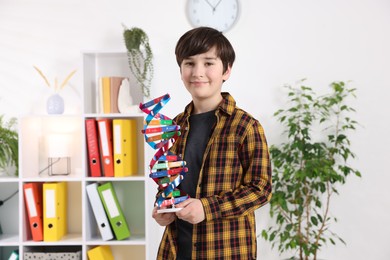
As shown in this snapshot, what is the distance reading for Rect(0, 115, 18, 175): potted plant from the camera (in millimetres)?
3359

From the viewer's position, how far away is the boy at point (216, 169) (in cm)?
139

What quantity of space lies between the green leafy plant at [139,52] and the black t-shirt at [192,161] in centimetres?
176

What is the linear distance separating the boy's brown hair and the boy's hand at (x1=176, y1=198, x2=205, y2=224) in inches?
15.6

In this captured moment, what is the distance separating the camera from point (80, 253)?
3.24 metres

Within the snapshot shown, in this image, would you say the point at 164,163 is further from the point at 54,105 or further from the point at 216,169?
the point at 54,105

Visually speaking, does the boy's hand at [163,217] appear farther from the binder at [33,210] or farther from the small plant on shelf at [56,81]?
the small plant on shelf at [56,81]

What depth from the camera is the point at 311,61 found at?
11.1 feet

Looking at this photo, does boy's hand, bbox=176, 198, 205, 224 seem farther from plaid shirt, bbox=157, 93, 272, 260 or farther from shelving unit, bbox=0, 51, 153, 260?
shelving unit, bbox=0, 51, 153, 260

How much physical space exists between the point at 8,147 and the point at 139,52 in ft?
3.38

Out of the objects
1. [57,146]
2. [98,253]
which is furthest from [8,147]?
[98,253]

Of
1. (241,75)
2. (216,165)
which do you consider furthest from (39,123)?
(216,165)

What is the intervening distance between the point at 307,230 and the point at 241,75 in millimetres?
1036

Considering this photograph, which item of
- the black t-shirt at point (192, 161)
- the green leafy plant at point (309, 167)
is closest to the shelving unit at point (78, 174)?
the green leafy plant at point (309, 167)

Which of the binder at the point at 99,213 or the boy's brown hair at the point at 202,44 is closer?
the boy's brown hair at the point at 202,44
